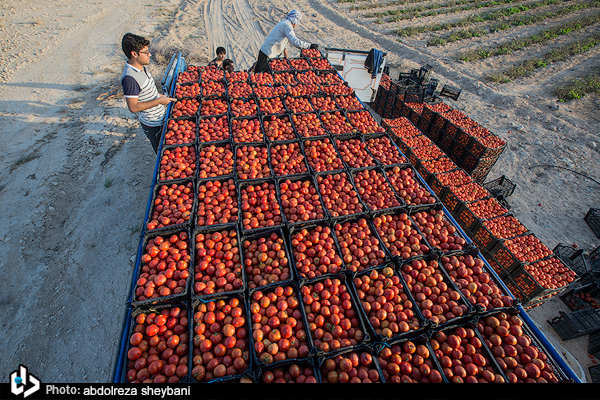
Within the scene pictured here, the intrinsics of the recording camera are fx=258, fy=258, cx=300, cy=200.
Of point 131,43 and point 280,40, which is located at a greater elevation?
point 131,43

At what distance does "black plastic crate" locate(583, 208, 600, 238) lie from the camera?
6865 mm

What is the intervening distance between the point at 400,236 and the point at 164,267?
3392mm

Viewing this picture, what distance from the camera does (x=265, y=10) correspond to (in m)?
22.5

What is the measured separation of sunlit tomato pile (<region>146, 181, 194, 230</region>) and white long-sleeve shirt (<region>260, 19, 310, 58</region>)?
634 centimetres

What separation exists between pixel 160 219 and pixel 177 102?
13.0 feet

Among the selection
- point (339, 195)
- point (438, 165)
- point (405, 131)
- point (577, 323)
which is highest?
point (339, 195)

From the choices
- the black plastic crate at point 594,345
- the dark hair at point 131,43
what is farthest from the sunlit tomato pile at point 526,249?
the dark hair at point 131,43

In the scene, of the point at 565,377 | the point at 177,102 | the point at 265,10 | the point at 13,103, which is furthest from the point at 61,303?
the point at 265,10

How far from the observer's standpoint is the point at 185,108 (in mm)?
6395

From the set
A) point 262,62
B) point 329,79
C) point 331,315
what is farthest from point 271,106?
point 331,315

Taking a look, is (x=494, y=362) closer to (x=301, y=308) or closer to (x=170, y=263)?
(x=301, y=308)

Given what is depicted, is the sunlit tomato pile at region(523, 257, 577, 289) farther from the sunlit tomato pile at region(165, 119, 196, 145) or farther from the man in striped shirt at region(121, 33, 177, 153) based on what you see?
the man in striped shirt at region(121, 33, 177, 153)

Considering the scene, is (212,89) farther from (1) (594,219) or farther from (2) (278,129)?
(1) (594,219)

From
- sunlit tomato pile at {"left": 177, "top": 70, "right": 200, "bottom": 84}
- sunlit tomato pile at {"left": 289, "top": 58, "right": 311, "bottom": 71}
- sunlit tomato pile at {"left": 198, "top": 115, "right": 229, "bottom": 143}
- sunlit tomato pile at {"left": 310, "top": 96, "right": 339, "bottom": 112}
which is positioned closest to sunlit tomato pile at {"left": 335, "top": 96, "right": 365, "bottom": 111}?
sunlit tomato pile at {"left": 310, "top": 96, "right": 339, "bottom": 112}
